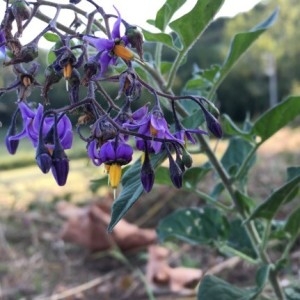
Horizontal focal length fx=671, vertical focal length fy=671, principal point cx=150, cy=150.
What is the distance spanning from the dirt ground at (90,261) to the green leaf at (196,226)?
41 cm

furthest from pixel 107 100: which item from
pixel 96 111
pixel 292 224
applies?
pixel 292 224

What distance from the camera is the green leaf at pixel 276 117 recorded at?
1116 mm

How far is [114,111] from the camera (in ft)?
2.91

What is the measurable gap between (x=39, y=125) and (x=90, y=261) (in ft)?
5.81

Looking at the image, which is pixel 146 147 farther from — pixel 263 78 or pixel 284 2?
pixel 263 78

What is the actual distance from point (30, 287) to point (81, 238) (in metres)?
0.36

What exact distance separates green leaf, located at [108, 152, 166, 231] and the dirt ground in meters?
0.99

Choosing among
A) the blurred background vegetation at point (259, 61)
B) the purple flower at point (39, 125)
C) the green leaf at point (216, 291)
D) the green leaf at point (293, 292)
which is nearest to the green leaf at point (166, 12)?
the purple flower at point (39, 125)

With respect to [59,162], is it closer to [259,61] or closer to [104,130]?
[104,130]

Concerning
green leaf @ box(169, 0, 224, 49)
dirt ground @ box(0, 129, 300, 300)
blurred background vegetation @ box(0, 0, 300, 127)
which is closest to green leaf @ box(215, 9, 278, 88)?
green leaf @ box(169, 0, 224, 49)


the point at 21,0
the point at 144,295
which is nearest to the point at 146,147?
the point at 21,0

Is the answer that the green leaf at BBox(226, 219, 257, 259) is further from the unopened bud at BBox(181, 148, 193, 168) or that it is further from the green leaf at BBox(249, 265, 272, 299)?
the unopened bud at BBox(181, 148, 193, 168)

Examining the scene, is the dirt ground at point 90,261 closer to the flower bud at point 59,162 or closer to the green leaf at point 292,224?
the green leaf at point 292,224

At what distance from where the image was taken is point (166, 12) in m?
1.01
